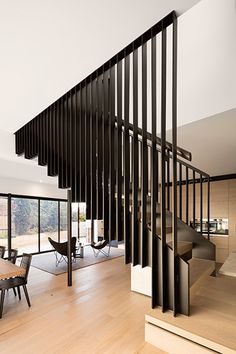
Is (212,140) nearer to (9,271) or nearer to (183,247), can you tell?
(183,247)

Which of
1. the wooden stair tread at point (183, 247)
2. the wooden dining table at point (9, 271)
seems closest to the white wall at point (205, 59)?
the wooden stair tread at point (183, 247)

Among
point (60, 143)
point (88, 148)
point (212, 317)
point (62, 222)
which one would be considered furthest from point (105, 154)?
point (62, 222)

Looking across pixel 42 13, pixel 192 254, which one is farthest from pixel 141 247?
pixel 42 13

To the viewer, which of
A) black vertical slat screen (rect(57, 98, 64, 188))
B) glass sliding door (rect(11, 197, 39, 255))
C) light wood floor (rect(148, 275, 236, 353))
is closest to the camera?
light wood floor (rect(148, 275, 236, 353))

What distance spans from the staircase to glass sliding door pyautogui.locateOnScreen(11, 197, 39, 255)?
5.38 metres

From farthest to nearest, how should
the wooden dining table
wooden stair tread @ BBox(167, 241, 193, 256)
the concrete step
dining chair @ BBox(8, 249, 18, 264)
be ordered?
dining chair @ BBox(8, 249, 18, 264)
the wooden dining table
wooden stair tread @ BBox(167, 241, 193, 256)
the concrete step

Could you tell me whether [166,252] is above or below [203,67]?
below

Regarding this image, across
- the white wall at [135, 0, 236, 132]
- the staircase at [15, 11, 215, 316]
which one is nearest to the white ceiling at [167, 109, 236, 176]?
the white wall at [135, 0, 236, 132]

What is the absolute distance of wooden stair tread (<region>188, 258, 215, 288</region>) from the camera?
174 cm

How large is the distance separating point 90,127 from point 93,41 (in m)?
0.94

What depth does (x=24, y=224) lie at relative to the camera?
8.27 meters

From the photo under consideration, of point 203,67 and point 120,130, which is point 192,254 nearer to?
point 120,130

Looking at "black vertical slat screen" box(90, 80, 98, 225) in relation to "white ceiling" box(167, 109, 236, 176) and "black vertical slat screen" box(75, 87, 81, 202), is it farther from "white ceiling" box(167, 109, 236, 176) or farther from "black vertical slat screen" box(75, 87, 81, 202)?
"white ceiling" box(167, 109, 236, 176)

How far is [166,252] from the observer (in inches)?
60.8
